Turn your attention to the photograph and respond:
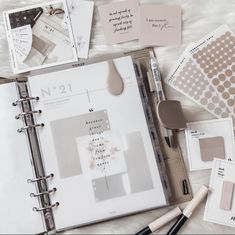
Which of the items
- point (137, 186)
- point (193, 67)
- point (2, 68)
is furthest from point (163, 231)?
point (2, 68)

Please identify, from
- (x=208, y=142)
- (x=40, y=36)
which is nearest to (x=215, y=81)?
(x=208, y=142)

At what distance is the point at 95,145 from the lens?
82cm

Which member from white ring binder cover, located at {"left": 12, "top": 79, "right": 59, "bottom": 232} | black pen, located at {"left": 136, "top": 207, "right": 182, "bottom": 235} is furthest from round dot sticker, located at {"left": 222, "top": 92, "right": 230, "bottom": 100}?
white ring binder cover, located at {"left": 12, "top": 79, "right": 59, "bottom": 232}

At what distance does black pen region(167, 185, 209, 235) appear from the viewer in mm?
809

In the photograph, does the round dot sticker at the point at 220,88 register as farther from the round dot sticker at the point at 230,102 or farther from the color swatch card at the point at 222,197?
the color swatch card at the point at 222,197

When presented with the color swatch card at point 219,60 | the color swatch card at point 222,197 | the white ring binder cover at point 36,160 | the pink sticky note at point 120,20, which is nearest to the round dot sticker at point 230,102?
the color swatch card at point 219,60

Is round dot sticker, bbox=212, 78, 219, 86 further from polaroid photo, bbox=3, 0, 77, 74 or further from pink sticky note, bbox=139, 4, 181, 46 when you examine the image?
polaroid photo, bbox=3, 0, 77, 74

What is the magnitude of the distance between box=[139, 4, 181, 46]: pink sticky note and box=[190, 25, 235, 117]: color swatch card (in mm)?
50

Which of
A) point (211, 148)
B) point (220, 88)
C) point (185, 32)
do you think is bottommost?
point (211, 148)

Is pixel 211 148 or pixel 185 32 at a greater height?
pixel 185 32

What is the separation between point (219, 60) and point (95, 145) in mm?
286

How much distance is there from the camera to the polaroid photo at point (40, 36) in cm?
87

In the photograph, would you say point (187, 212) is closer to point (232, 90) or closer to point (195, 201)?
point (195, 201)

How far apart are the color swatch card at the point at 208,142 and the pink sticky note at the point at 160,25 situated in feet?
0.56
